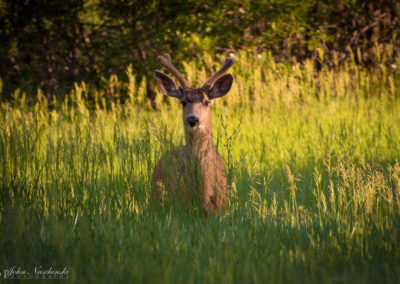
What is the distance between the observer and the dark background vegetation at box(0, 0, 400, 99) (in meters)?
11.1

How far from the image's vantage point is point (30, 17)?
1209 centimetres

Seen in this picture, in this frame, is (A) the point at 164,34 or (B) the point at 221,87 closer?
(B) the point at 221,87

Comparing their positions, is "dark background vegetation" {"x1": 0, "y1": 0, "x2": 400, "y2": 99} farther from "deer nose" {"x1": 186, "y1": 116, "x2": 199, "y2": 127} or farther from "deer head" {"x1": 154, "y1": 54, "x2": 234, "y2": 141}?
"deer nose" {"x1": 186, "y1": 116, "x2": 199, "y2": 127}

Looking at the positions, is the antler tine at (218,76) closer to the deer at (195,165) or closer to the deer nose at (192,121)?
the deer at (195,165)

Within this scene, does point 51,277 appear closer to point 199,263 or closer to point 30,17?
point 199,263

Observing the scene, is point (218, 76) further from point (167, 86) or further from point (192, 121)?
point (192, 121)

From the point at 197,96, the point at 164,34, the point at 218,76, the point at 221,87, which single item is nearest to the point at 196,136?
the point at 197,96

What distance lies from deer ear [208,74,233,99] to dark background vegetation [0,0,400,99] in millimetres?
5932

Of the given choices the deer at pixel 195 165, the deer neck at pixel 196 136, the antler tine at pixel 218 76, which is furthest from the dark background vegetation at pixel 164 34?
the deer neck at pixel 196 136

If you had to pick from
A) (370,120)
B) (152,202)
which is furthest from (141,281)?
(370,120)

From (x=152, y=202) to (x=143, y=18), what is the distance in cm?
892

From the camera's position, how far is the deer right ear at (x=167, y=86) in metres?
5.38

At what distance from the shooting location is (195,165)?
4.44 meters

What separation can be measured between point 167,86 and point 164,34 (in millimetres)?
6631
